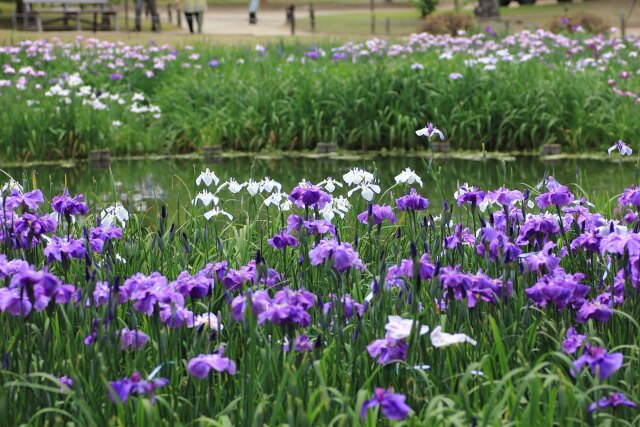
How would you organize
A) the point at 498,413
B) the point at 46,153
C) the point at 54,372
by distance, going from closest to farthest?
the point at 498,413
the point at 54,372
the point at 46,153

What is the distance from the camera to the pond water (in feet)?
25.5

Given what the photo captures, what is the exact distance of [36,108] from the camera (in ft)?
34.4

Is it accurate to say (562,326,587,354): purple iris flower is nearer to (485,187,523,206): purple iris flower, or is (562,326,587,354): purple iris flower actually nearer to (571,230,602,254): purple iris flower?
(571,230,602,254): purple iris flower

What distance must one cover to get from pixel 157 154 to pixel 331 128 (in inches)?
74.5

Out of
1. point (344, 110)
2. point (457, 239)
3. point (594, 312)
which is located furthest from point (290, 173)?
point (594, 312)

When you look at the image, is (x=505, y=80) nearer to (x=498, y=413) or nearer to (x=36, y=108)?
(x=36, y=108)

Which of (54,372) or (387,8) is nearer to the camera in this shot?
(54,372)

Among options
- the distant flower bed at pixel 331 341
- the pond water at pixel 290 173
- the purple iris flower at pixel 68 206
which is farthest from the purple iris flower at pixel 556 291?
the pond water at pixel 290 173

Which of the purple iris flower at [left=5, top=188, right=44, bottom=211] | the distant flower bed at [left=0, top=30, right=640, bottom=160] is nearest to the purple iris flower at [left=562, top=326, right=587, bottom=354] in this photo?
the purple iris flower at [left=5, top=188, right=44, bottom=211]

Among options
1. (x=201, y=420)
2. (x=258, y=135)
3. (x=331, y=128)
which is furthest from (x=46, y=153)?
(x=201, y=420)

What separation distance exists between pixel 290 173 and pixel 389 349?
6.38 m

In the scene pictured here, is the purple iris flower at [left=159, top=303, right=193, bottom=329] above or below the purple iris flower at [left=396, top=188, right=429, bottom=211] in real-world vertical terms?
below

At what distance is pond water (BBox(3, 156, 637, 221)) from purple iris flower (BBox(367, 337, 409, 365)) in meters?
4.78

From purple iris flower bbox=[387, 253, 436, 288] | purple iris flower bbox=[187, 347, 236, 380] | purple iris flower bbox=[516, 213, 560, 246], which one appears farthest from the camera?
purple iris flower bbox=[516, 213, 560, 246]
